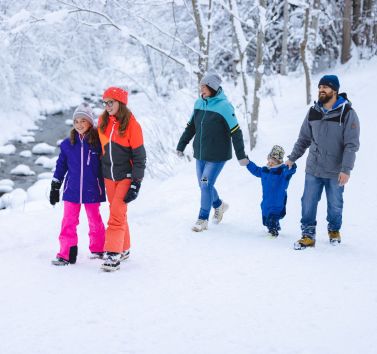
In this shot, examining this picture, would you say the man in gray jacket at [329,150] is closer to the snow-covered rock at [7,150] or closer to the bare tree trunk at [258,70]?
the bare tree trunk at [258,70]

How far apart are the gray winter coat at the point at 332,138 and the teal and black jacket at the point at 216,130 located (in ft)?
2.44

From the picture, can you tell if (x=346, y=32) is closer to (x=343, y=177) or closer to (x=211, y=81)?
(x=211, y=81)

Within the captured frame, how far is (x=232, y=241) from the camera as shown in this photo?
211 inches

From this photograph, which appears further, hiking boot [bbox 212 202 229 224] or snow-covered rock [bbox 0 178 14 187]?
snow-covered rock [bbox 0 178 14 187]

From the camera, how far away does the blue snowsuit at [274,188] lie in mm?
5332

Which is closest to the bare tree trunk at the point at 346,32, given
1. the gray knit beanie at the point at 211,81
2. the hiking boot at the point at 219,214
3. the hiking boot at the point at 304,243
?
the hiking boot at the point at 219,214

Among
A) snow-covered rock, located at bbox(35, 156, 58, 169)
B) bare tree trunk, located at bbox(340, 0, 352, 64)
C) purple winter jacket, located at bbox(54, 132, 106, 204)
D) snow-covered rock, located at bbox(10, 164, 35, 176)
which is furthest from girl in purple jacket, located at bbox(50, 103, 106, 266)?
bare tree trunk, located at bbox(340, 0, 352, 64)

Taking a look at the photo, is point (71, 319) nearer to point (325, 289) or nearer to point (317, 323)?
point (317, 323)

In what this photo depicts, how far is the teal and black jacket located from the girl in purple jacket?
1.37 meters

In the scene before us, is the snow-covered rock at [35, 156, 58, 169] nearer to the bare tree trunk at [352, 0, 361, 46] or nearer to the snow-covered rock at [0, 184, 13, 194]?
the snow-covered rock at [0, 184, 13, 194]

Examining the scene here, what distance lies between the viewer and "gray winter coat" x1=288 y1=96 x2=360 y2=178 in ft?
15.2

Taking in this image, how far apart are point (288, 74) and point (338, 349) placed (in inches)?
648

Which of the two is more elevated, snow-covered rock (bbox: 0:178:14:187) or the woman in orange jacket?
the woman in orange jacket

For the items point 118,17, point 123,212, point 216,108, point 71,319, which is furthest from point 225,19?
point 71,319
